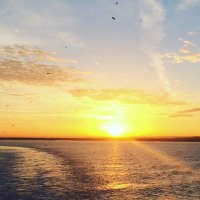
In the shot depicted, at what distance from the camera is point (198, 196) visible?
43.9 m

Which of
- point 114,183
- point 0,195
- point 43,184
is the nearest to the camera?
point 0,195

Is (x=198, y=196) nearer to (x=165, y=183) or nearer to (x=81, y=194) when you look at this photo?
(x=165, y=183)

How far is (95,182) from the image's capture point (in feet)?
179

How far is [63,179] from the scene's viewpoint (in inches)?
2222

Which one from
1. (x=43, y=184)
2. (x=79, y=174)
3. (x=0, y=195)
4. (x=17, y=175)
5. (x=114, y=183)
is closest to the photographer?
(x=0, y=195)

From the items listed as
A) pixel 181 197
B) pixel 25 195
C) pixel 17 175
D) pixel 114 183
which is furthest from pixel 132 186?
pixel 17 175

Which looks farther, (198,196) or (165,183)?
(165,183)

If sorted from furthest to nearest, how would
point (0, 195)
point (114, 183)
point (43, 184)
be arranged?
point (114, 183)
point (43, 184)
point (0, 195)

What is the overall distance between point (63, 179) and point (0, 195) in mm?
15846

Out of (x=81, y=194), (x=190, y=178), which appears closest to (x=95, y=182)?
(x=81, y=194)

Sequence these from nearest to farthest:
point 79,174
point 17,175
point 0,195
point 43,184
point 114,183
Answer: point 0,195 < point 43,184 < point 114,183 < point 17,175 < point 79,174

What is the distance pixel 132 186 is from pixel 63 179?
12.1m

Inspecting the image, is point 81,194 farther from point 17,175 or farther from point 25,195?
point 17,175

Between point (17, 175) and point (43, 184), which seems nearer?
point (43, 184)
